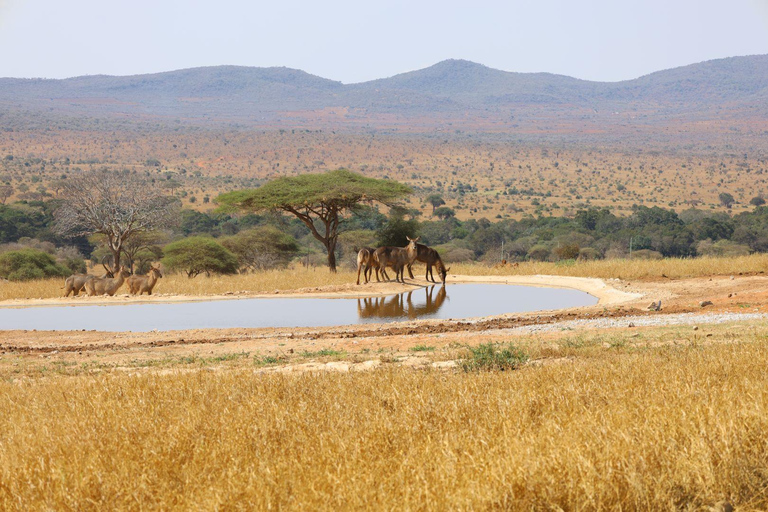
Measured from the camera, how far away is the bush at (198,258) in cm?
3559

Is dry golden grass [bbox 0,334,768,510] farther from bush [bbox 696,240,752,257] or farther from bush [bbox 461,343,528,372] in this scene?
bush [bbox 696,240,752,257]

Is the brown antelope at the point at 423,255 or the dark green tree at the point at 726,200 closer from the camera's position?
the brown antelope at the point at 423,255

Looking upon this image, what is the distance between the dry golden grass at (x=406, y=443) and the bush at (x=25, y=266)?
2985cm

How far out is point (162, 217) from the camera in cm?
3566

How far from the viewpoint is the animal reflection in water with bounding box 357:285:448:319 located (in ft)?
68.8

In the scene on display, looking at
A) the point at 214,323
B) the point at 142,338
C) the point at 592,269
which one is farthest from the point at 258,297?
the point at 592,269

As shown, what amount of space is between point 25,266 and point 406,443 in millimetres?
34090

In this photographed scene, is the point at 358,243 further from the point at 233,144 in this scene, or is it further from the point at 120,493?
the point at 233,144

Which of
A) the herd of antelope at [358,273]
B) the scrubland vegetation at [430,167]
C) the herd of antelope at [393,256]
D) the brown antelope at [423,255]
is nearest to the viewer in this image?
the herd of antelope at [358,273]

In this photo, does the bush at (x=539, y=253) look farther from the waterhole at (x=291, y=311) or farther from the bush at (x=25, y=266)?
the bush at (x=25, y=266)

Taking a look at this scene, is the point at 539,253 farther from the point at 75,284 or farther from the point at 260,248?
the point at 75,284

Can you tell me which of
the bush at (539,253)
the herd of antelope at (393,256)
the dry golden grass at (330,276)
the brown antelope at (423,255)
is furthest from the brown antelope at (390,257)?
the bush at (539,253)

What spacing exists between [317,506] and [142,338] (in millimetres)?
12548

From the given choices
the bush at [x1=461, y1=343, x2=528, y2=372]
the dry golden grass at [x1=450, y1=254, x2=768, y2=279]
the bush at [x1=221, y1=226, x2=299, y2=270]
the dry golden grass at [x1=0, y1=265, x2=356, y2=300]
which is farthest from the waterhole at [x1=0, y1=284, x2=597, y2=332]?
the bush at [x1=221, y1=226, x2=299, y2=270]
